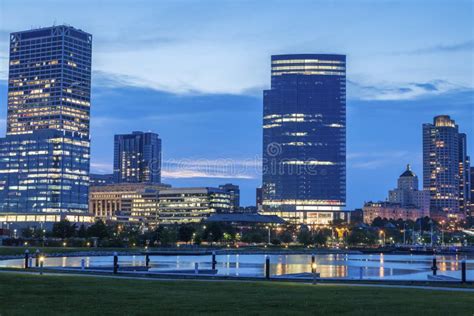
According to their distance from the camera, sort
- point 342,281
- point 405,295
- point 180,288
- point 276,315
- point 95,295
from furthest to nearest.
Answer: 1. point 342,281
2. point 180,288
3. point 405,295
4. point 95,295
5. point 276,315

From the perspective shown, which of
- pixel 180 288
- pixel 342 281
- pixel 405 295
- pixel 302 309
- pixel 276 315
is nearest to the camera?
pixel 276 315

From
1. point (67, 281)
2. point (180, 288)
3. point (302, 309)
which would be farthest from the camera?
point (67, 281)

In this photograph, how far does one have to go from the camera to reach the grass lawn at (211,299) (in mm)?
32625

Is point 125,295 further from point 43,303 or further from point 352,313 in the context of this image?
point 352,313

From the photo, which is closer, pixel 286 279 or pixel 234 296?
pixel 234 296

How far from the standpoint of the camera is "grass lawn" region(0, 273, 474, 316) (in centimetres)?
3262

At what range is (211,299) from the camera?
3791cm

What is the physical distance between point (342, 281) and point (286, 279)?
4638 mm

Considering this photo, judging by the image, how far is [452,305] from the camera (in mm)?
35656

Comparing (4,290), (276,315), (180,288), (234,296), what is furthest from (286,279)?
(276,315)

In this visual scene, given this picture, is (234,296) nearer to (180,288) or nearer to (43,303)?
(180,288)

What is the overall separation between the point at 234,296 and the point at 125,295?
566 cm

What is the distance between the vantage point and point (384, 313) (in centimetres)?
3244

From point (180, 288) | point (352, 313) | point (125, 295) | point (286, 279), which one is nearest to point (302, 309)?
point (352, 313)
